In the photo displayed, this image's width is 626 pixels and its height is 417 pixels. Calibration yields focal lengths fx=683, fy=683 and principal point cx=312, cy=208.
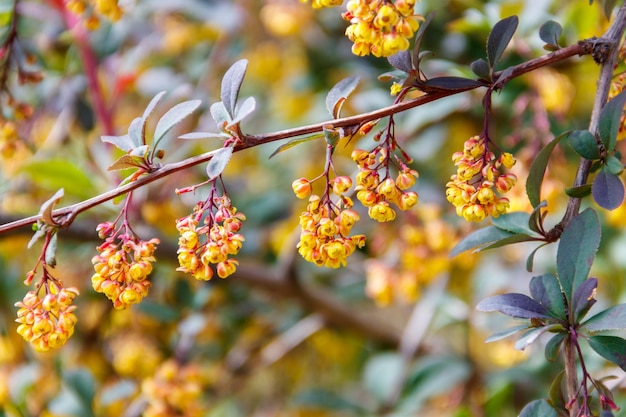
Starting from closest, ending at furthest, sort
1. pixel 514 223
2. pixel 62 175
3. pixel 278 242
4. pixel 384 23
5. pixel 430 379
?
pixel 384 23 < pixel 514 223 < pixel 62 175 < pixel 430 379 < pixel 278 242

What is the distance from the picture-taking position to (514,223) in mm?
593

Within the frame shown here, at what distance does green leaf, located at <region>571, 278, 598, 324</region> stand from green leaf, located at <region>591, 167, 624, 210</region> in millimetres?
59

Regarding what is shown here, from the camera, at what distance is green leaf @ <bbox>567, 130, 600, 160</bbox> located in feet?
1.70

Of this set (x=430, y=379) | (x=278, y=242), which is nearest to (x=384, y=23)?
(x=430, y=379)

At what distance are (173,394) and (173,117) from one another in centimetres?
61

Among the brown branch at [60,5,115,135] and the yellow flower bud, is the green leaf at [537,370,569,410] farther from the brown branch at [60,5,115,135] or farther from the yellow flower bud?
the brown branch at [60,5,115,135]

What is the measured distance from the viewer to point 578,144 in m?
0.52

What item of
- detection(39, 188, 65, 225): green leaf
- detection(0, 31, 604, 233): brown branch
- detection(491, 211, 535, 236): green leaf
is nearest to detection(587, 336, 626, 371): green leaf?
detection(491, 211, 535, 236): green leaf

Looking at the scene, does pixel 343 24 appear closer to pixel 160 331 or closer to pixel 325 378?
pixel 160 331

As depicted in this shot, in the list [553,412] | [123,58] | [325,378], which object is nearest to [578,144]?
[553,412]

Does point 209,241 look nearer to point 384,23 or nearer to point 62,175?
point 384,23

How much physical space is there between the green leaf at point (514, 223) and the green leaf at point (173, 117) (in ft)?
0.90

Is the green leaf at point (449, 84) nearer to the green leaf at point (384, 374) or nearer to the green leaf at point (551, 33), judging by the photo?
the green leaf at point (551, 33)

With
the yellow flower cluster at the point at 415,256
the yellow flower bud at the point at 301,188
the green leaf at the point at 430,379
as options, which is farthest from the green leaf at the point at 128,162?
the green leaf at the point at 430,379
